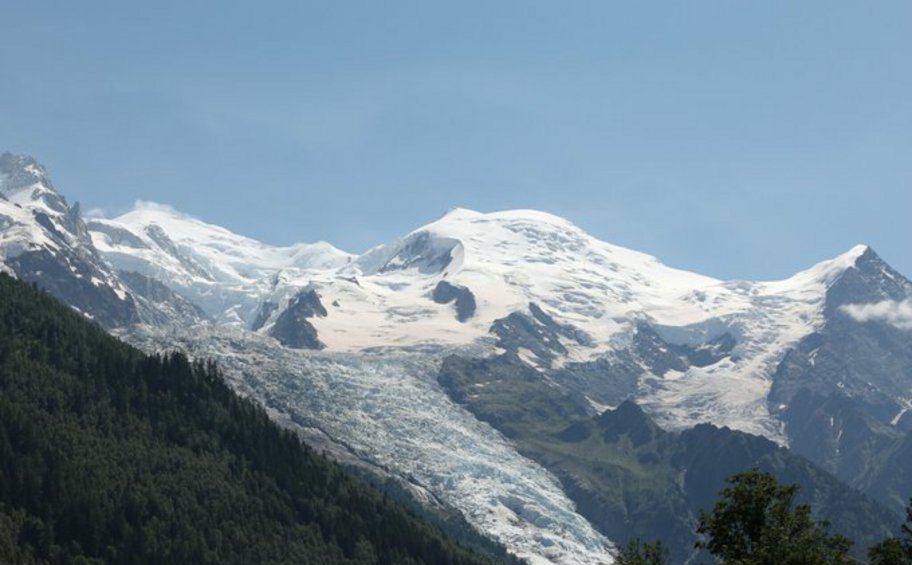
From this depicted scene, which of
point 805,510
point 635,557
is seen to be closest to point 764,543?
point 805,510

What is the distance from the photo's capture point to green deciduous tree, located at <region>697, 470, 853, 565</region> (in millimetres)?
116250

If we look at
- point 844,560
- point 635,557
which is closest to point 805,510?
point 844,560

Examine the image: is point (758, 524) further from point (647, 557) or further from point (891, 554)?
point (647, 557)

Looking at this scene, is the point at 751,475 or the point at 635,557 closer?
the point at 751,475

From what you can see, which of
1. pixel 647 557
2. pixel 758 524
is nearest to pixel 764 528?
pixel 758 524

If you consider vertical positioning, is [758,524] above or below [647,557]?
above

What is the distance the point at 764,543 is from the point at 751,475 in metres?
5.82

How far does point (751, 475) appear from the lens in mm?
119312

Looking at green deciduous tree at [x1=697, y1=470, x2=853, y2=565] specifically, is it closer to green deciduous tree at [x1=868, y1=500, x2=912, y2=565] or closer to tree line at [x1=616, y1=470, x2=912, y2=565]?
tree line at [x1=616, y1=470, x2=912, y2=565]

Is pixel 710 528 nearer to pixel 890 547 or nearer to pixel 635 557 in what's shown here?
pixel 890 547

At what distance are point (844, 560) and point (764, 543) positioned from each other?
21.9ft

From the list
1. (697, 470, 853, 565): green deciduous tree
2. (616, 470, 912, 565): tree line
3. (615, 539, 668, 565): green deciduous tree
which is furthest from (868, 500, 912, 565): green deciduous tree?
(615, 539, 668, 565): green deciduous tree

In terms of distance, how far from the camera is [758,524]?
389 ft

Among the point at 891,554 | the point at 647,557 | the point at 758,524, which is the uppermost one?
the point at 758,524
